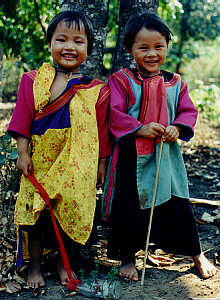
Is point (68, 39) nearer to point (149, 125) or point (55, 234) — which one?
point (149, 125)

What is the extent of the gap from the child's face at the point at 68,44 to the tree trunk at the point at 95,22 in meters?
0.67

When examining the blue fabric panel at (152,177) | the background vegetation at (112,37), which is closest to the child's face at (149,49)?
the blue fabric panel at (152,177)

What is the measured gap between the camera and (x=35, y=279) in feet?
8.18

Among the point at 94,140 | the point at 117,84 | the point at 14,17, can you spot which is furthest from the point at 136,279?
the point at 14,17

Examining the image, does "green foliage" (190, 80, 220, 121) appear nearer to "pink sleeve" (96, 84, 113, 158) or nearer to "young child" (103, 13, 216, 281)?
"young child" (103, 13, 216, 281)

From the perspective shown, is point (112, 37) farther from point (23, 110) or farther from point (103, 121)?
point (23, 110)

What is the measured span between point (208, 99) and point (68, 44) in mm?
4784

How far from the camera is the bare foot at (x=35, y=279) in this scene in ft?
8.11

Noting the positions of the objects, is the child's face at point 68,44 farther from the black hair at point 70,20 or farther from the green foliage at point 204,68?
the green foliage at point 204,68

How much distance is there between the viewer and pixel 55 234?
264 cm

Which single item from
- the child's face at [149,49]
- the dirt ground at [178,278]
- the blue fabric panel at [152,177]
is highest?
the child's face at [149,49]

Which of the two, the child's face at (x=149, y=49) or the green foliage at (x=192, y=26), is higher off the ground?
the green foliage at (x=192, y=26)

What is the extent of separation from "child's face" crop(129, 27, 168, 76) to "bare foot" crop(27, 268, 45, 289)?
1528 millimetres

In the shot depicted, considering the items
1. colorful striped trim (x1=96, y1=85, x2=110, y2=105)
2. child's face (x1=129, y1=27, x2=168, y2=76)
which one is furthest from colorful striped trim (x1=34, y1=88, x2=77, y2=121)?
child's face (x1=129, y1=27, x2=168, y2=76)
